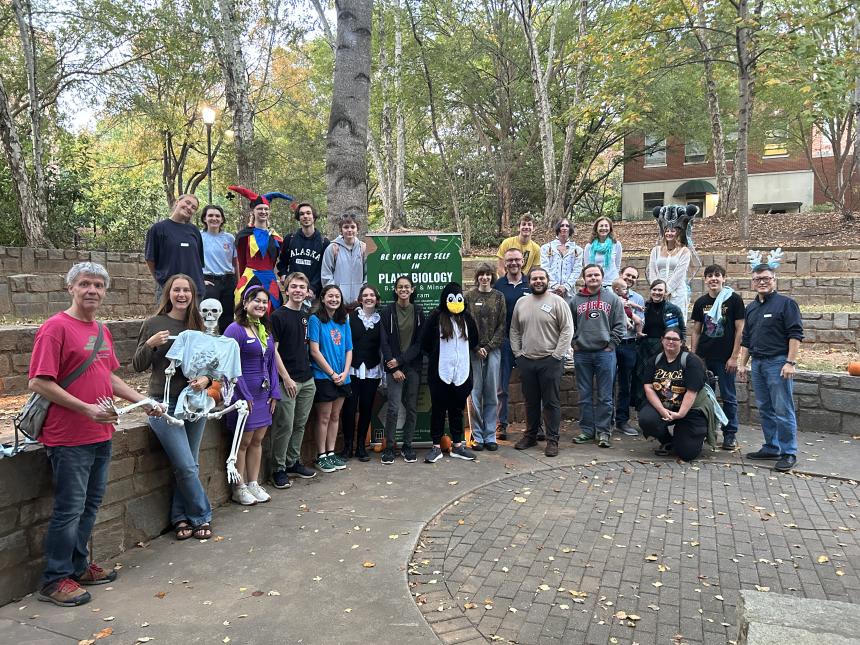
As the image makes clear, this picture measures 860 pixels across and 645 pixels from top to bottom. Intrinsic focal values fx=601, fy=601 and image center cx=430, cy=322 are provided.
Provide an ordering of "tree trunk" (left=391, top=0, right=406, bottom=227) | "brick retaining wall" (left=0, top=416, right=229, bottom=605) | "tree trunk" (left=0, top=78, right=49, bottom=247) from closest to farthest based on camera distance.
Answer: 1. "brick retaining wall" (left=0, top=416, right=229, bottom=605)
2. "tree trunk" (left=0, top=78, right=49, bottom=247)
3. "tree trunk" (left=391, top=0, right=406, bottom=227)

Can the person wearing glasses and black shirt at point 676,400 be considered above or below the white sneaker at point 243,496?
above

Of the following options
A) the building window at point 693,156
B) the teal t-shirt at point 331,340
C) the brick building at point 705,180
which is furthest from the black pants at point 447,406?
the building window at point 693,156

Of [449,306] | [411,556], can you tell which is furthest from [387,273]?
[411,556]

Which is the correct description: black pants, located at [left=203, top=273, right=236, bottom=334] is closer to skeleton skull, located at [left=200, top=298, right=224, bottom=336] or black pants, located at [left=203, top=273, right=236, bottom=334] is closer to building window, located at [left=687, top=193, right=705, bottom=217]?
skeleton skull, located at [left=200, top=298, right=224, bottom=336]

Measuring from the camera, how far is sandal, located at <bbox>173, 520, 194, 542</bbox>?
428 centimetres

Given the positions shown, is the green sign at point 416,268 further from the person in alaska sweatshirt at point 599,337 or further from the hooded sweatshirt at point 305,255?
the person in alaska sweatshirt at point 599,337

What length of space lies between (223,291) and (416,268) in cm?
203

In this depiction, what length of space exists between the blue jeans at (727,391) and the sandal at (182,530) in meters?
5.54

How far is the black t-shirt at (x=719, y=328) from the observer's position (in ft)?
21.7

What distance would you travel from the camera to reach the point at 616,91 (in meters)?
13.1

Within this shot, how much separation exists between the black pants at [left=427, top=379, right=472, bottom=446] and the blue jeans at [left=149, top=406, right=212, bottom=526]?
101 inches

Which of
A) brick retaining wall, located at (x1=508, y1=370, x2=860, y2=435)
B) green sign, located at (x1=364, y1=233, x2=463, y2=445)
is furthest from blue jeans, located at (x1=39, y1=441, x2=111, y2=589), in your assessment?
brick retaining wall, located at (x1=508, y1=370, x2=860, y2=435)

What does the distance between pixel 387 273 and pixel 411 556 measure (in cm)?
331

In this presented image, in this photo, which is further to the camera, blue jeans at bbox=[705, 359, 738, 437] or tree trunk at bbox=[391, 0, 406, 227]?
tree trunk at bbox=[391, 0, 406, 227]
